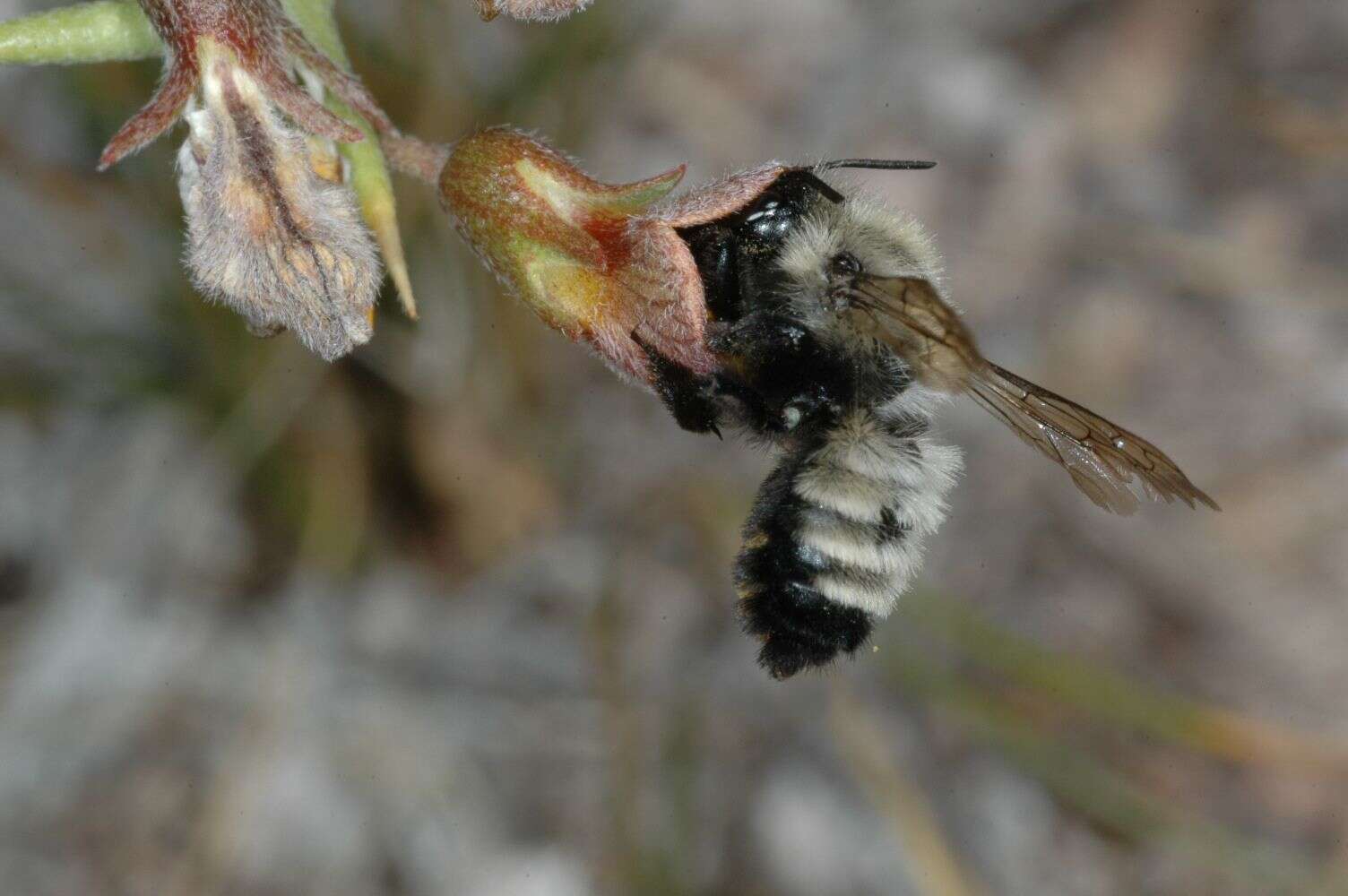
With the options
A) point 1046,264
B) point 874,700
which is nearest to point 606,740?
point 874,700

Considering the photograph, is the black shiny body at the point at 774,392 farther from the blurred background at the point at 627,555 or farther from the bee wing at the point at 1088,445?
the blurred background at the point at 627,555

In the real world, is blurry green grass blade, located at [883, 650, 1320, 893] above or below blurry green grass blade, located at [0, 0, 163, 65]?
above

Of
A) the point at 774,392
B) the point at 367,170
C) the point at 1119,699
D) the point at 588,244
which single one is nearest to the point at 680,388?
the point at 774,392

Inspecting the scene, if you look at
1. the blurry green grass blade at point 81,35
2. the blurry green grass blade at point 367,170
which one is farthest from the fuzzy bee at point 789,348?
the blurry green grass blade at point 81,35

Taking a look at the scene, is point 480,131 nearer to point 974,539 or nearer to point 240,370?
point 240,370

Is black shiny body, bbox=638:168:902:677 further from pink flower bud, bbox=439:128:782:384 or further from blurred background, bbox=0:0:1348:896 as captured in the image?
blurred background, bbox=0:0:1348:896

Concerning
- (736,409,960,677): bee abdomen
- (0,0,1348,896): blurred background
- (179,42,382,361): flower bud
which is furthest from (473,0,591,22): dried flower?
(0,0,1348,896): blurred background

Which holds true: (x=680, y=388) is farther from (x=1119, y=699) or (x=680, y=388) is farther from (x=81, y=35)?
(x=1119, y=699)
